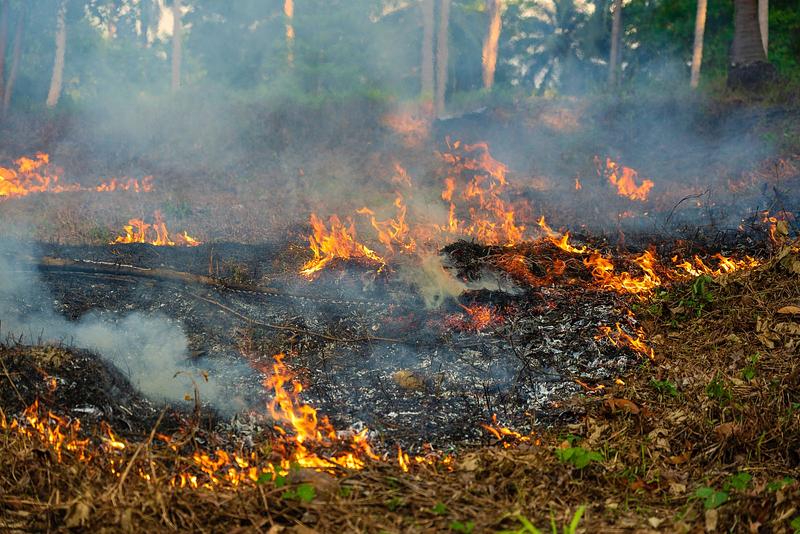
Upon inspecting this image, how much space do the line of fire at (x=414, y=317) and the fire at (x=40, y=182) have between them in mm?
92

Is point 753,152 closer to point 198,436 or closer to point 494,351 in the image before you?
point 494,351

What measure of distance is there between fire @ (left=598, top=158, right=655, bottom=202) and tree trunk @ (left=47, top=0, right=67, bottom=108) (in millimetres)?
19468

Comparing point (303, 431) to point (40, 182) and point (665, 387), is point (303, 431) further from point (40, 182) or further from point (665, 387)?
point (40, 182)

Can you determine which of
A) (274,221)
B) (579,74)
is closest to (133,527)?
(274,221)

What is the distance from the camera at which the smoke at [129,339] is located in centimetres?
602

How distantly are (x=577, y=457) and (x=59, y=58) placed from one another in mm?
27152

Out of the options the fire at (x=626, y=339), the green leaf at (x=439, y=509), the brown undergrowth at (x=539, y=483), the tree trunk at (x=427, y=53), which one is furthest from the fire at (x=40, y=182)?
the green leaf at (x=439, y=509)

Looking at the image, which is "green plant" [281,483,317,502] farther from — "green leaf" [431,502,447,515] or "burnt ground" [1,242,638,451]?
"burnt ground" [1,242,638,451]

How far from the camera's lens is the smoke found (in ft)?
19.7

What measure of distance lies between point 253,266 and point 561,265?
4081mm

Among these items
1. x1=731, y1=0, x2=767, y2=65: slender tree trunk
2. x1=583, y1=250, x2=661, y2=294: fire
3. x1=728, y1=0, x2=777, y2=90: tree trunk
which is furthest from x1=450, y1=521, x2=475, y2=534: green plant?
x1=731, y1=0, x2=767, y2=65: slender tree trunk

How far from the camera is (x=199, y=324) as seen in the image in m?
7.25

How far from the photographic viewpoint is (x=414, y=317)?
24.6 ft

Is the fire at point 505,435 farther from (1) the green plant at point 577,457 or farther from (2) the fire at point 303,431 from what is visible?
(2) the fire at point 303,431
